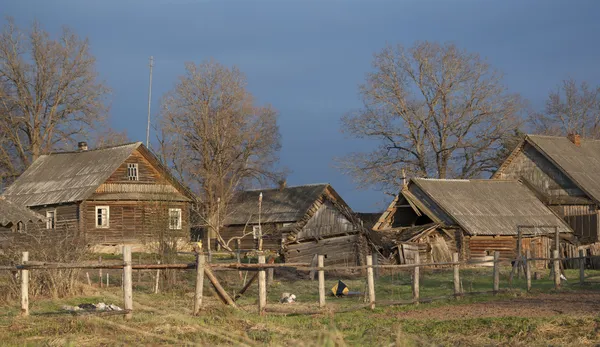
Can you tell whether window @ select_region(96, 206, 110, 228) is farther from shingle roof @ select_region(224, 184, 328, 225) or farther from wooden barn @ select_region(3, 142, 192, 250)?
shingle roof @ select_region(224, 184, 328, 225)

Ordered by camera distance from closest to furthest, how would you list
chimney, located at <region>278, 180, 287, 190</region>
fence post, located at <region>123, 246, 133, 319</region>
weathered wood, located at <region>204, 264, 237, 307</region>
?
1. fence post, located at <region>123, 246, 133, 319</region>
2. weathered wood, located at <region>204, 264, 237, 307</region>
3. chimney, located at <region>278, 180, 287, 190</region>

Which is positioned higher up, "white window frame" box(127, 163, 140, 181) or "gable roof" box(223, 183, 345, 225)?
"white window frame" box(127, 163, 140, 181)

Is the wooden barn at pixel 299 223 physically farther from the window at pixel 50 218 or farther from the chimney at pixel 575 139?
the chimney at pixel 575 139


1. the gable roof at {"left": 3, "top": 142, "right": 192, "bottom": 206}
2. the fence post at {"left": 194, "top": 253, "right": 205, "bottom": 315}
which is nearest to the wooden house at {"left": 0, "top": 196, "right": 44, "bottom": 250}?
the gable roof at {"left": 3, "top": 142, "right": 192, "bottom": 206}

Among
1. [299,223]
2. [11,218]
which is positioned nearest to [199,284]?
[11,218]

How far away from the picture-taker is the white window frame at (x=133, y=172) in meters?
45.9

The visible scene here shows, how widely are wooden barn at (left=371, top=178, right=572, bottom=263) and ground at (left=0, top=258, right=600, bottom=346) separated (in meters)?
12.4

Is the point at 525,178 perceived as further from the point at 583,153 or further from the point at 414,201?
the point at 414,201

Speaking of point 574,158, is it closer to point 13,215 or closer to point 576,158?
point 576,158

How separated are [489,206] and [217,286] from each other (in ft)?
81.6

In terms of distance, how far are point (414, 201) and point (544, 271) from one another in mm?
7355

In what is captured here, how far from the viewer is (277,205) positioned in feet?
186

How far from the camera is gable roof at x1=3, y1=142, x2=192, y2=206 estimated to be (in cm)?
4522

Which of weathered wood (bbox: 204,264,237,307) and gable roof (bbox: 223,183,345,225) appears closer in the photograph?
weathered wood (bbox: 204,264,237,307)
